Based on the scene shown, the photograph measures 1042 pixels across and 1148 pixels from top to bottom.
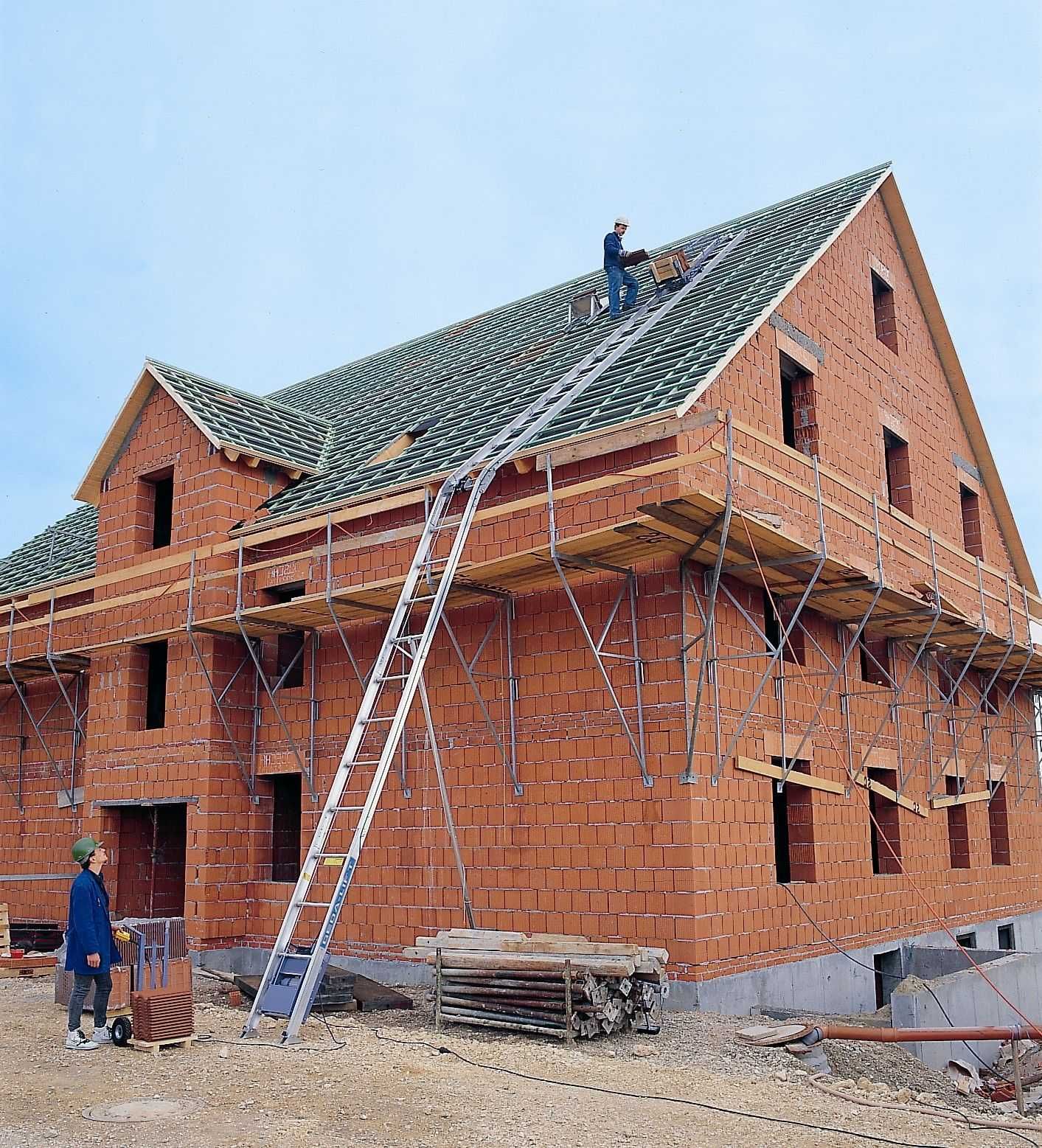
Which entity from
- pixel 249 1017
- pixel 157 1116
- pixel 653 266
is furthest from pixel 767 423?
pixel 157 1116

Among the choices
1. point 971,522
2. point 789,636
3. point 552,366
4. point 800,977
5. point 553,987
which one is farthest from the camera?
point 971,522

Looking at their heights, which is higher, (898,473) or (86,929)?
(898,473)

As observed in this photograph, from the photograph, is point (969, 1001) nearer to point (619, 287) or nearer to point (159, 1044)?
point (159, 1044)

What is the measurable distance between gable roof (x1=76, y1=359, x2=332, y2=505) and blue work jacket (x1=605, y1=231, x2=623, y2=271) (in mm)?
5031

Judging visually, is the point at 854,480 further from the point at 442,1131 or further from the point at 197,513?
the point at 442,1131

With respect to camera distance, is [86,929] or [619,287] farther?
[619,287]

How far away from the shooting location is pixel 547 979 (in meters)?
9.76

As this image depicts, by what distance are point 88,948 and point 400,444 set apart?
8617 millimetres

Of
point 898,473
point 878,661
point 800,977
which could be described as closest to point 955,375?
point 898,473

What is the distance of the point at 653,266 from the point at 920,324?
16.5 ft

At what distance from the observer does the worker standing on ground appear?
8.75 m

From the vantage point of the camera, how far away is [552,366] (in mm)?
15844

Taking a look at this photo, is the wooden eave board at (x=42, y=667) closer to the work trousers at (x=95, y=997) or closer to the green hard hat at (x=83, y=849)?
the green hard hat at (x=83, y=849)

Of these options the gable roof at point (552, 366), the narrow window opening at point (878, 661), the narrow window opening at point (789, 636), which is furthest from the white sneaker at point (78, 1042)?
the narrow window opening at point (878, 661)
